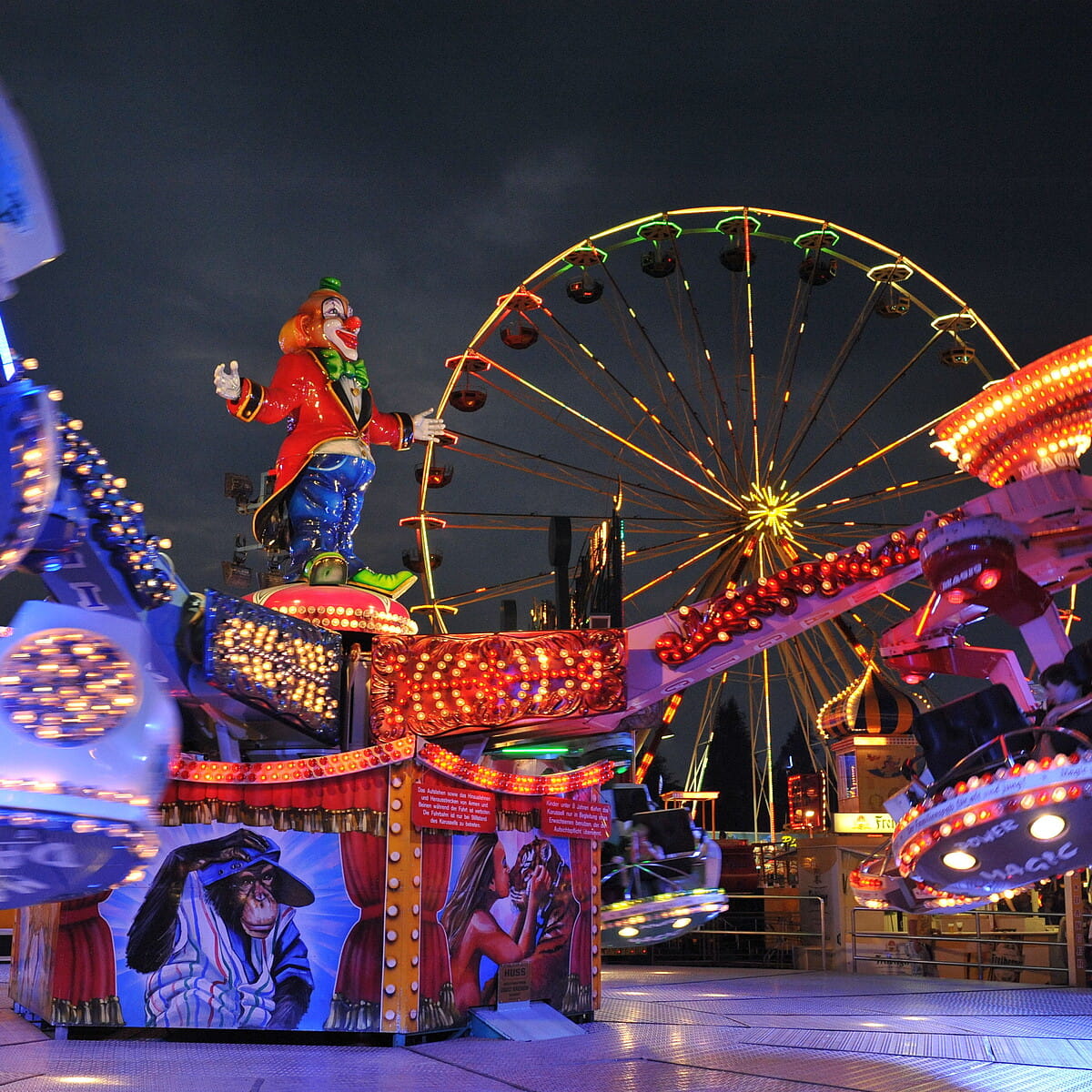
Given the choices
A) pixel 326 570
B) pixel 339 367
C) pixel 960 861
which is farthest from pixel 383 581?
pixel 960 861

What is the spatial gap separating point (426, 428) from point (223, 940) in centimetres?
545

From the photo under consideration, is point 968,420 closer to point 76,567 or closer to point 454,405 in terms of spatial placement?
point 76,567

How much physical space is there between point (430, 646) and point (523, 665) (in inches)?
35.0

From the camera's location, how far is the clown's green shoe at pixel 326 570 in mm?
11391

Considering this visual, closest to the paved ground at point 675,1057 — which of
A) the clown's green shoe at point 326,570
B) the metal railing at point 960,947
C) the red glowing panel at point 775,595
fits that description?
the red glowing panel at point 775,595

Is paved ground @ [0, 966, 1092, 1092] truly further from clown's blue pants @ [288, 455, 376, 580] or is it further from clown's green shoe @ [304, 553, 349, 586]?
clown's blue pants @ [288, 455, 376, 580]

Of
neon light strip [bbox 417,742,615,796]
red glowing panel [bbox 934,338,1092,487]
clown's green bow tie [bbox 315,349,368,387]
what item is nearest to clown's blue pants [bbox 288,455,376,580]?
clown's green bow tie [bbox 315,349,368,387]

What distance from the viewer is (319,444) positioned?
38.2 feet

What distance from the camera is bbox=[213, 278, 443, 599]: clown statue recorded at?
Result: 11.6 m

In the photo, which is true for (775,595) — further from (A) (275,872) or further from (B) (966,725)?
(A) (275,872)

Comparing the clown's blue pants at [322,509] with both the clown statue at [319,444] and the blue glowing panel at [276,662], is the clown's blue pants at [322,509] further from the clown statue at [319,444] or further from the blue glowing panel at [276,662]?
the blue glowing panel at [276,662]

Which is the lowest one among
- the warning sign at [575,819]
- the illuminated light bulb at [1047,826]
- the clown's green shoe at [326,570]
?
the illuminated light bulb at [1047,826]

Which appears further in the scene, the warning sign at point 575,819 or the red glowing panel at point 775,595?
the warning sign at point 575,819

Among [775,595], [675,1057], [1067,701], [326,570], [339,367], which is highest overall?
[339,367]
